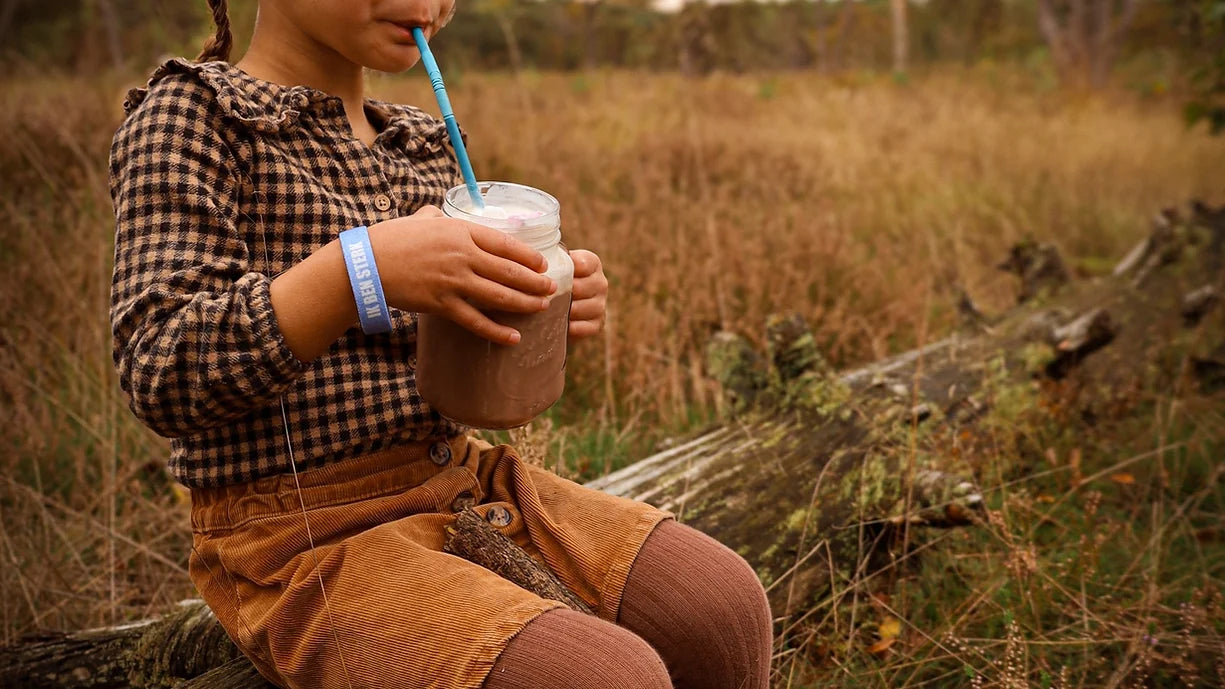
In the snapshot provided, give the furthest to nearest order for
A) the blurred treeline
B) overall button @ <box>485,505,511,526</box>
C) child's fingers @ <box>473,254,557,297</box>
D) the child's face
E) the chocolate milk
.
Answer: the blurred treeline → overall button @ <box>485,505,511,526</box> → the child's face → the chocolate milk → child's fingers @ <box>473,254,557,297</box>

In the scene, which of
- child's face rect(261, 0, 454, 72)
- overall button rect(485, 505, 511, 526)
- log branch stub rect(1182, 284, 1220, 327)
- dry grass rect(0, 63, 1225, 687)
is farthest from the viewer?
log branch stub rect(1182, 284, 1220, 327)

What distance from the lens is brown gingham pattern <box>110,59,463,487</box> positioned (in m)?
1.19

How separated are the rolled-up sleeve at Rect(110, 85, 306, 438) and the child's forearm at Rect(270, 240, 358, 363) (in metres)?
0.02

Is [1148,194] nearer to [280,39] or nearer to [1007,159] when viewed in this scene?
[1007,159]

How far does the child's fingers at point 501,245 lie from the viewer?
1.17 metres

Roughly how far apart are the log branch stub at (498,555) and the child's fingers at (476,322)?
0.34 meters

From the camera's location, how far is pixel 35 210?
4273 millimetres

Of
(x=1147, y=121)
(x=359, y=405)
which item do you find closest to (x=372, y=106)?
(x=359, y=405)

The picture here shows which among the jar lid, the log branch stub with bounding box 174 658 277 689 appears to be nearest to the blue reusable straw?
the jar lid

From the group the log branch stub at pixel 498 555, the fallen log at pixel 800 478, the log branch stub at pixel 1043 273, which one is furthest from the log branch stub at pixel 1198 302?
the log branch stub at pixel 498 555

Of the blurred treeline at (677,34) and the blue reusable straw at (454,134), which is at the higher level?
the blue reusable straw at (454,134)

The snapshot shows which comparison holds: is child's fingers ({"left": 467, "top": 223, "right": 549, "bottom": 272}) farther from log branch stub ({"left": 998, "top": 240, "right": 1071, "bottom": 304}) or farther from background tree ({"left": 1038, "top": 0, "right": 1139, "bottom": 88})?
background tree ({"left": 1038, "top": 0, "right": 1139, "bottom": 88})

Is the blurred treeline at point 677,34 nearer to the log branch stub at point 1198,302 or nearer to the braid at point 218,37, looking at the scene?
the braid at point 218,37

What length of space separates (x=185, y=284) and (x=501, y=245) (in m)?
0.42
